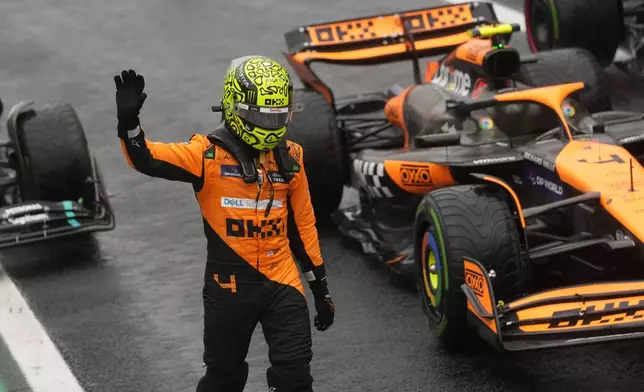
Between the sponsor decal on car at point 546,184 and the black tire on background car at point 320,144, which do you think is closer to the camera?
the sponsor decal on car at point 546,184

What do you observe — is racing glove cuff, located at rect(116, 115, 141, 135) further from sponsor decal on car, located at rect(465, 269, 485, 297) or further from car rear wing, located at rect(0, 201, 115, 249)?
car rear wing, located at rect(0, 201, 115, 249)

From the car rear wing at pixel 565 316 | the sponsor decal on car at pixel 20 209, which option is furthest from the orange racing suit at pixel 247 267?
the sponsor decal on car at pixel 20 209

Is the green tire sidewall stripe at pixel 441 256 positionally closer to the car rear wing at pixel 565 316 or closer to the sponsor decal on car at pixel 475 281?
the sponsor decal on car at pixel 475 281

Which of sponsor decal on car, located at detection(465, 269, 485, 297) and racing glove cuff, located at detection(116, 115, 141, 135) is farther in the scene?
sponsor decal on car, located at detection(465, 269, 485, 297)

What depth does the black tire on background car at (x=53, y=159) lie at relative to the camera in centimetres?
1087

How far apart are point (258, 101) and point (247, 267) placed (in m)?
0.80

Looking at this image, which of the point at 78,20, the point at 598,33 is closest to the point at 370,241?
the point at 598,33

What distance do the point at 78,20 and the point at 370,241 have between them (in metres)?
8.68

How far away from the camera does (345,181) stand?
1129 centimetres

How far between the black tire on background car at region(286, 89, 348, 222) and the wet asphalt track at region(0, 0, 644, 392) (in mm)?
409

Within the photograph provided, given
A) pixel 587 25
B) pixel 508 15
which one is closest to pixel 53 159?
pixel 587 25

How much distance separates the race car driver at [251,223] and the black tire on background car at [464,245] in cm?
140

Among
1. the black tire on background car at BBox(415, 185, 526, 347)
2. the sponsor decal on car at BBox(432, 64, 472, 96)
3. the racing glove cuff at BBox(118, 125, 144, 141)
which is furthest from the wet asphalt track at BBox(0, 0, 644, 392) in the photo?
the racing glove cuff at BBox(118, 125, 144, 141)

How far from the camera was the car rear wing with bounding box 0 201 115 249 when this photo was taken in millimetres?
10391
